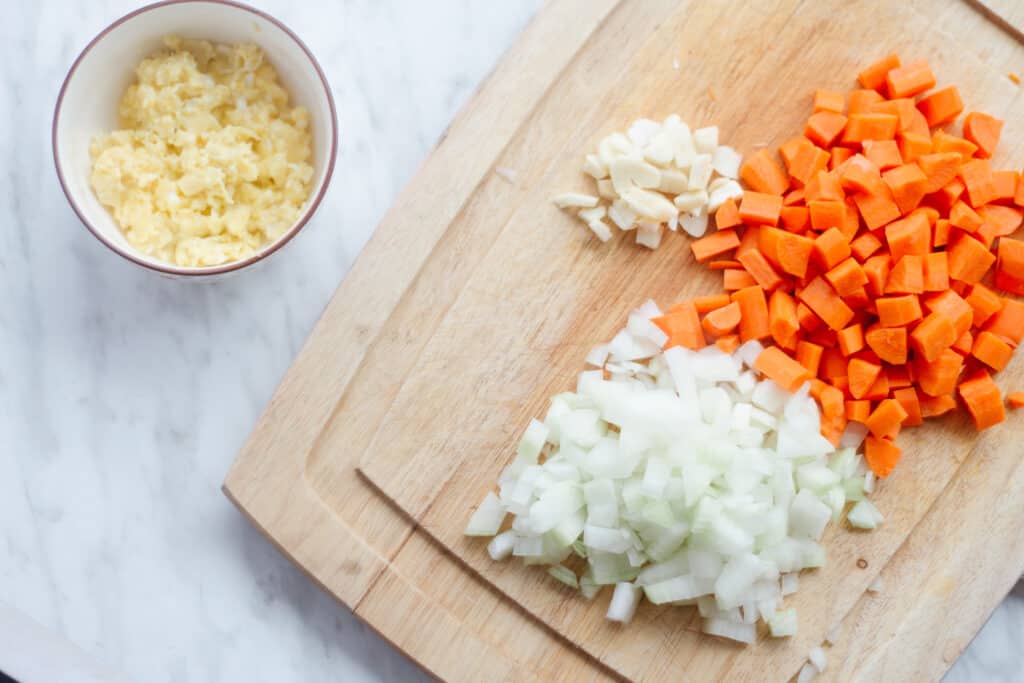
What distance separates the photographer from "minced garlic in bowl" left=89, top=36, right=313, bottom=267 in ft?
6.02

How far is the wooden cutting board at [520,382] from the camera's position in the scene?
6.30 ft

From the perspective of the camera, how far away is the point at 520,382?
1.96 metres

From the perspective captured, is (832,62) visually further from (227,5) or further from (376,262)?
(227,5)

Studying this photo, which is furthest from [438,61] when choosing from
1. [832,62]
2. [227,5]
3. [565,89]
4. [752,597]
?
[752,597]

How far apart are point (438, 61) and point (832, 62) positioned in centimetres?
84

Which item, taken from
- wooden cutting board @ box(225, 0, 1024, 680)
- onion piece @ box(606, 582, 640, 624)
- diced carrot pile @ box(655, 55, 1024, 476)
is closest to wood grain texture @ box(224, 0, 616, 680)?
wooden cutting board @ box(225, 0, 1024, 680)

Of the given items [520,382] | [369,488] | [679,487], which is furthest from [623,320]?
[369,488]

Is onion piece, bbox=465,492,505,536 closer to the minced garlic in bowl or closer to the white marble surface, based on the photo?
the white marble surface

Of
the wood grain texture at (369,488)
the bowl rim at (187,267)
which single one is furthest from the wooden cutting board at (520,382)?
the bowl rim at (187,267)

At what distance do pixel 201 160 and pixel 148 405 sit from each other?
0.58m

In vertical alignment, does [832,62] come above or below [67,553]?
above

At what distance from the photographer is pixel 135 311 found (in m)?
2.08

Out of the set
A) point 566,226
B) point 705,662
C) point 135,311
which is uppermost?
point 566,226

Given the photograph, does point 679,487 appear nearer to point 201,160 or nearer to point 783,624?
point 783,624
